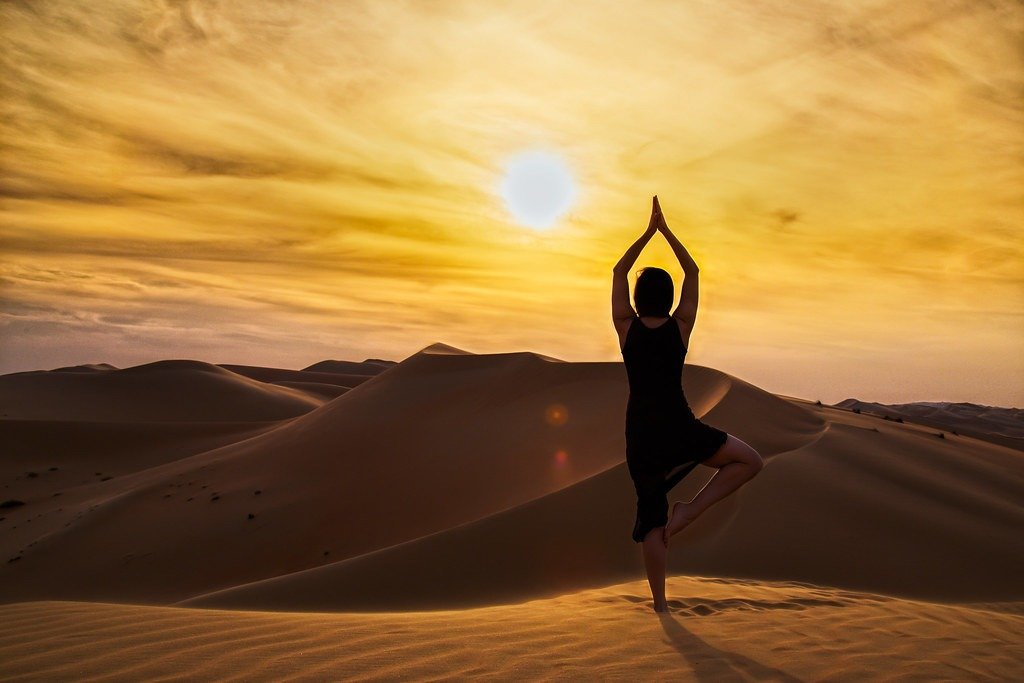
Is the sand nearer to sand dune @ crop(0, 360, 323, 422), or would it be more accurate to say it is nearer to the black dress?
the black dress

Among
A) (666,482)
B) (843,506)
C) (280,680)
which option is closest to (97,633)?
(280,680)

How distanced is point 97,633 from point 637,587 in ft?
11.6

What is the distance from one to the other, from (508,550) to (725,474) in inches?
143

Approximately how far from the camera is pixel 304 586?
7.12 metres

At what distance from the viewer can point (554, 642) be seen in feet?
13.1

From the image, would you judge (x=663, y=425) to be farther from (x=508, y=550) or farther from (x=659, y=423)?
(x=508, y=550)

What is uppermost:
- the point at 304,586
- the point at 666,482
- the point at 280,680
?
the point at 666,482

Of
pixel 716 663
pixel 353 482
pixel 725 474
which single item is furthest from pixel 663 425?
pixel 353 482

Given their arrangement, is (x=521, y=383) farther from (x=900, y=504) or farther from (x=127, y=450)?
(x=127, y=450)

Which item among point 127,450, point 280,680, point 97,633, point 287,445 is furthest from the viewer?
point 127,450

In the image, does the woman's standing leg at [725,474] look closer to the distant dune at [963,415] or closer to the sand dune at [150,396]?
the distant dune at [963,415]

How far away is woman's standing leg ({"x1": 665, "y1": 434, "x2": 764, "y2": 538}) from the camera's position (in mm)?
4359

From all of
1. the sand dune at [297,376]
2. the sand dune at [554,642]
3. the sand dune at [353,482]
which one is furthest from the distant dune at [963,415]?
the sand dune at [297,376]

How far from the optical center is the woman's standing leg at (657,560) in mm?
4395
